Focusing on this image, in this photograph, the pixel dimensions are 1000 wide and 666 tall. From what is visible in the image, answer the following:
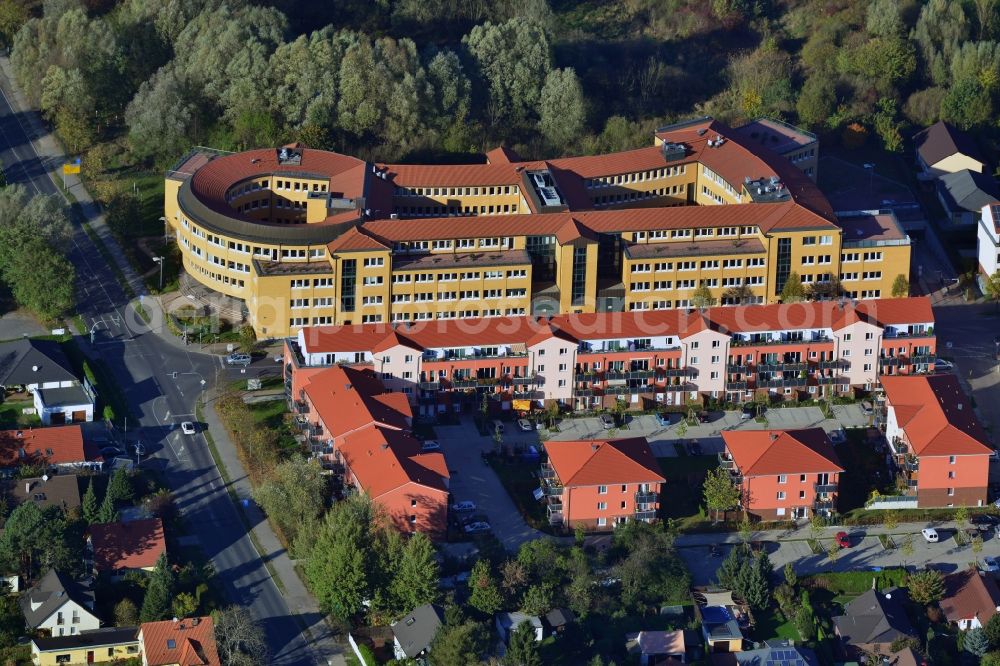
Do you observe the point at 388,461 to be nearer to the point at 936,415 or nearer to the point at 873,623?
the point at 873,623

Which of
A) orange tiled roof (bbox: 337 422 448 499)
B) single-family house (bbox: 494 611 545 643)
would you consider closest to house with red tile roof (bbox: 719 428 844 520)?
single-family house (bbox: 494 611 545 643)

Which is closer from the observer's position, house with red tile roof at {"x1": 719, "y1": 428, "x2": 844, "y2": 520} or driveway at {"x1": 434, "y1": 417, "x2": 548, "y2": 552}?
driveway at {"x1": 434, "y1": 417, "x2": 548, "y2": 552}

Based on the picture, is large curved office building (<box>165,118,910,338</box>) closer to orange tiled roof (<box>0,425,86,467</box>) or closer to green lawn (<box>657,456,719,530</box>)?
green lawn (<box>657,456,719,530</box>)

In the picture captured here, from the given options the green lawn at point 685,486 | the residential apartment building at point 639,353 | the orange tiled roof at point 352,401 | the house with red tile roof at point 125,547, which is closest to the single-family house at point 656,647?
the green lawn at point 685,486

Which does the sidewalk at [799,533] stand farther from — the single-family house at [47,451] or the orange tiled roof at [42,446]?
the orange tiled roof at [42,446]

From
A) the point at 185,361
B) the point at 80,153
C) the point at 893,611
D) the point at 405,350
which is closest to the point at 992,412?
the point at 893,611

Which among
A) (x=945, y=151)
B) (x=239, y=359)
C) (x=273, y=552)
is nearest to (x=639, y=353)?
(x=239, y=359)
